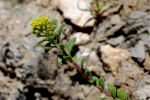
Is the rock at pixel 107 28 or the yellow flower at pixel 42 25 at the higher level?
the yellow flower at pixel 42 25

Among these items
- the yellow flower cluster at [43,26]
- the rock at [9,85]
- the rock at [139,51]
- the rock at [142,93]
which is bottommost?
the rock at [142,93]

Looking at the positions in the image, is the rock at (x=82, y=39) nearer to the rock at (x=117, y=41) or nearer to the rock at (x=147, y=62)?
the rock at (x=117, y=41)

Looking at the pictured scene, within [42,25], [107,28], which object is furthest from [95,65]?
[42,25]

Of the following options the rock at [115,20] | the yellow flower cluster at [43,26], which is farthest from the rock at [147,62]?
the yellow flower cluster at [43,26]

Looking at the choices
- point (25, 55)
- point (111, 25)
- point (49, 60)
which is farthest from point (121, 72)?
point (25, 55)

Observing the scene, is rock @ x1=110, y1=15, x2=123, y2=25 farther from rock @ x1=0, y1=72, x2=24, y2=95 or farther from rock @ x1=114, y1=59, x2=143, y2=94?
rock @ x1=0, y1=72, x2=24, y2=95

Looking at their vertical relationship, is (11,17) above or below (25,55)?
above

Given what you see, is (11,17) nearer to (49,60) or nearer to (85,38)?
(49,60)
